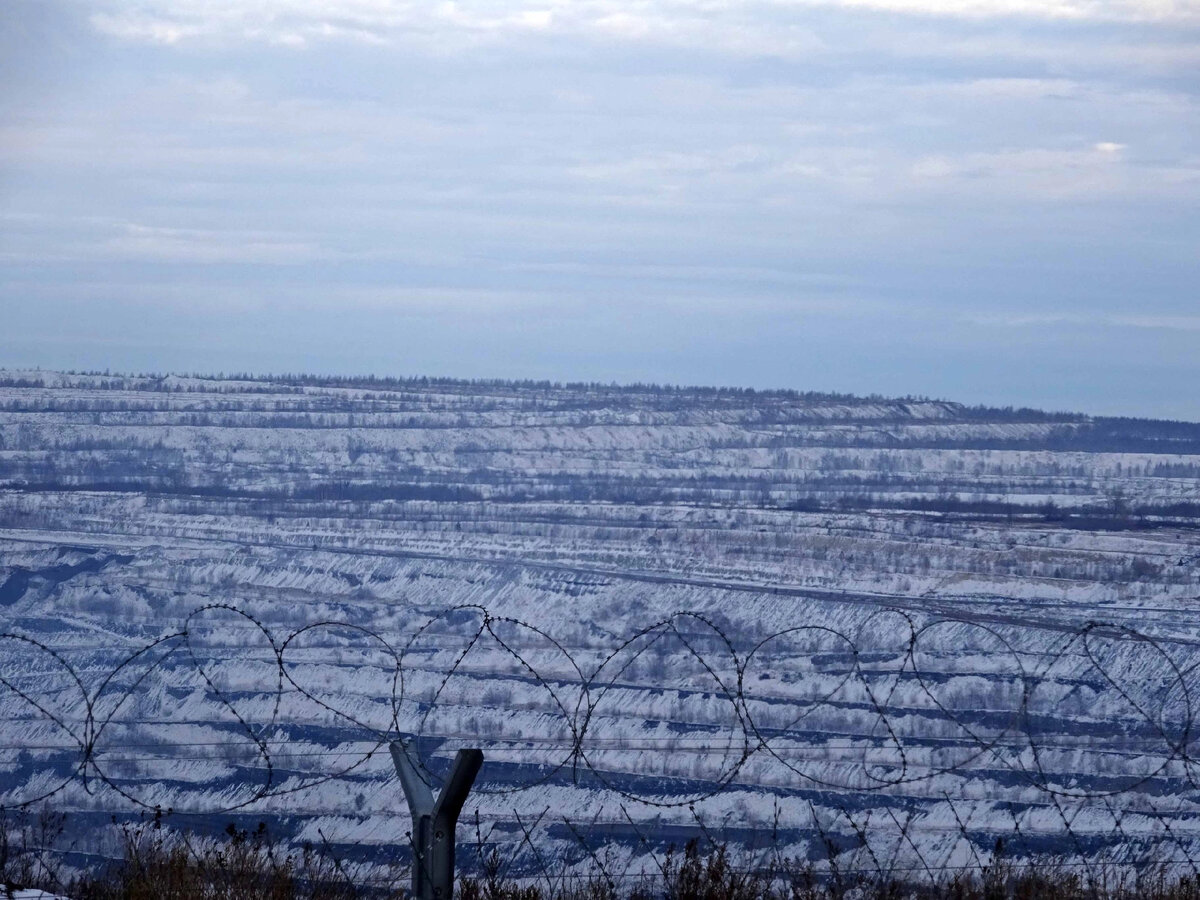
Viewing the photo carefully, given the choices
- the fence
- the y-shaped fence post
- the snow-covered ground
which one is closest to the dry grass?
the snow-covered ground

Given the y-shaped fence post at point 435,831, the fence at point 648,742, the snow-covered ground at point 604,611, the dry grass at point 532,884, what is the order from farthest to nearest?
the snow-covered ground at point 604,611, the fence at point 648,742, the dry grass at point 532,884, the y-shaped fence post at point 435,831

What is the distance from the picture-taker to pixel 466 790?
16.3ft

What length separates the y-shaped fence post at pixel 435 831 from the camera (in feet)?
16.3

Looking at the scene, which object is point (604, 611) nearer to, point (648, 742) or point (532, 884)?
point (648, 742)

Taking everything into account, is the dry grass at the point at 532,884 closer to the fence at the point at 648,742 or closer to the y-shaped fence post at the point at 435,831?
the y-shaped fence post at the point at 435,831

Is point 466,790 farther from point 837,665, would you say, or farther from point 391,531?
point 391,531

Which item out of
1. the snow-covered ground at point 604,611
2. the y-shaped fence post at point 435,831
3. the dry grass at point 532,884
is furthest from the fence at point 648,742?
the y-shaped fence post at point 435,831

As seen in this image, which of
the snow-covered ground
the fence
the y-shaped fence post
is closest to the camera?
the y-shaped fence post

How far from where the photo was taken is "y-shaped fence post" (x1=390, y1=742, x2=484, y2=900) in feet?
16.3

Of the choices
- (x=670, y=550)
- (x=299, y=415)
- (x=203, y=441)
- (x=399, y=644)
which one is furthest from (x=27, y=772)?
(x=299, y=415)

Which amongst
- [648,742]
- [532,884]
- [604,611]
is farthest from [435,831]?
[604,611]

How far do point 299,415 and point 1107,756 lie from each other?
37801 mm

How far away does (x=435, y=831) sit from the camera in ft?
16.4

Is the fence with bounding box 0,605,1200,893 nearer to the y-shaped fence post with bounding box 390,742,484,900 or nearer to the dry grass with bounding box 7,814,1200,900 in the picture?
the dry grass with bounding box 7,814,1200,900
